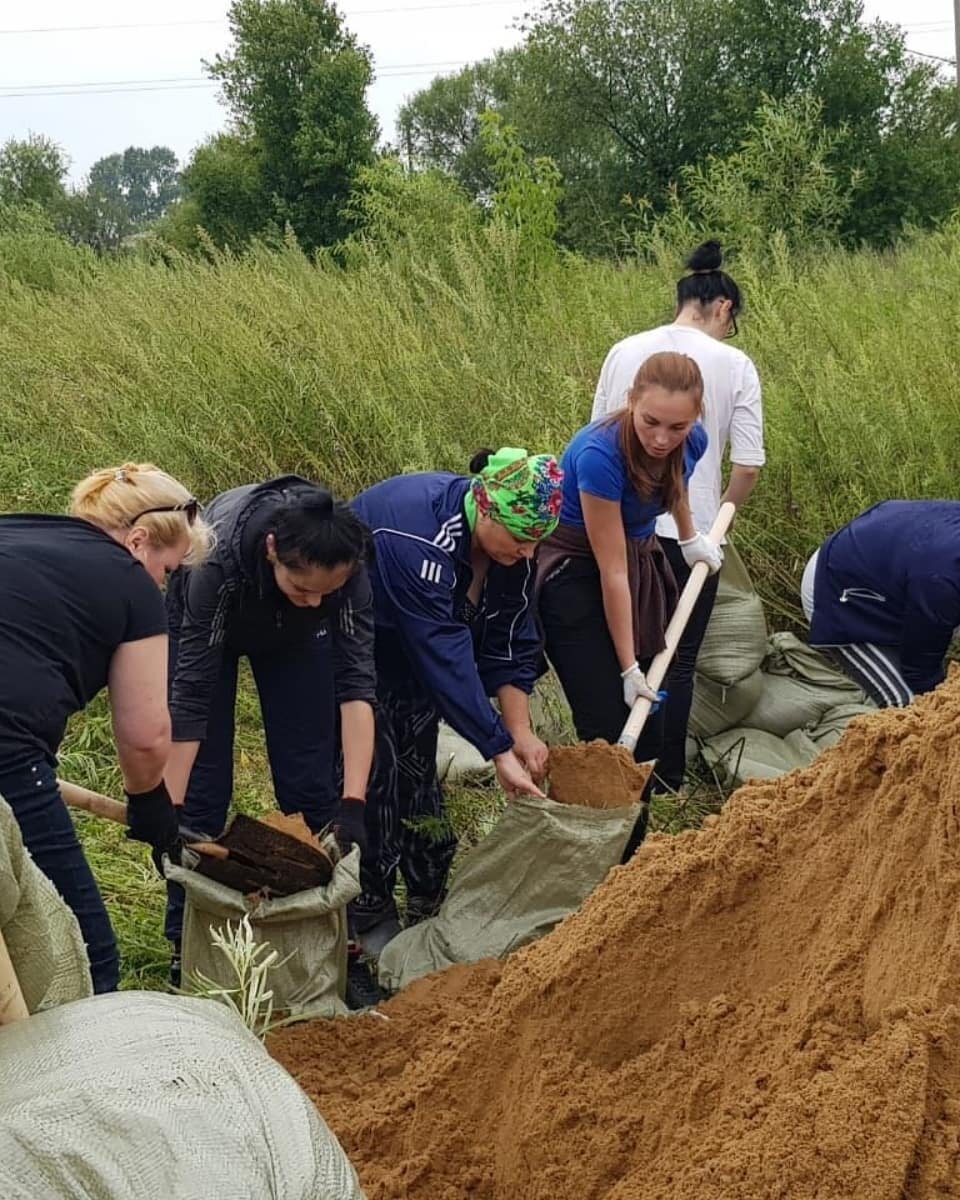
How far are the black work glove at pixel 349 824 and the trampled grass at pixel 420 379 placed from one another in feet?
2.50

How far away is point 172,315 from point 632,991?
6819mm

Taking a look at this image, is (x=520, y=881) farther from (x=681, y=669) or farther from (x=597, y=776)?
(x=681, y=669)

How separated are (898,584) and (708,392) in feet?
3.19

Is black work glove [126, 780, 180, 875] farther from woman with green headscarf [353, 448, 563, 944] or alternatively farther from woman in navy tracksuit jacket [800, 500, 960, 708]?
woman in navy tracksuit jacket [800, 500, 960, 708]

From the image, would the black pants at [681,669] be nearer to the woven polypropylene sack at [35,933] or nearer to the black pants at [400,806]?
the black pants at [400,806]

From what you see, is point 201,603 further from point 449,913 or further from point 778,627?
point 778,627

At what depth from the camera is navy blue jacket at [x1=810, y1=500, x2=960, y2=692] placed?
3461 mm

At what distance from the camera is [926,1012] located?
1.55 meters

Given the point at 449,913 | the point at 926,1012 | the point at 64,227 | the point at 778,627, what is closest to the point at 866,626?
the point at 778,627

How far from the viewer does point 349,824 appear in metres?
3.00

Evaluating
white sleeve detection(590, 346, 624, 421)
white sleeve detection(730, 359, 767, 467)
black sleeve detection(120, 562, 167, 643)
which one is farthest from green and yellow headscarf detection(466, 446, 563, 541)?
white sleeve detection(730, 359, 767, 467)

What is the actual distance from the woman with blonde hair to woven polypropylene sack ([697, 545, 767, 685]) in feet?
7.81

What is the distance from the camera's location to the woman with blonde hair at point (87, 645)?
2262mm

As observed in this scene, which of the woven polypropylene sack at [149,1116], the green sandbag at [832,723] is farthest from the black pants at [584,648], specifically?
the woven polypropylene sack at [149,1116]
